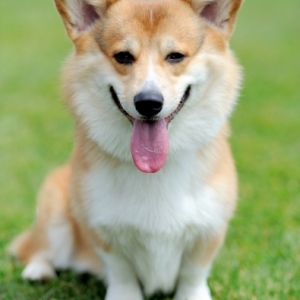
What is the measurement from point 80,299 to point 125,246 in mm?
561

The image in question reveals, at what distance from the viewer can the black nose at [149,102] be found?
10.00 ft

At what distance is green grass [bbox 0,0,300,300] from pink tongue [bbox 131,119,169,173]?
0.65 meters

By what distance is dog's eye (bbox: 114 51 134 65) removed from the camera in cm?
327

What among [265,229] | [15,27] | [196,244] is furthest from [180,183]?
[15,27]

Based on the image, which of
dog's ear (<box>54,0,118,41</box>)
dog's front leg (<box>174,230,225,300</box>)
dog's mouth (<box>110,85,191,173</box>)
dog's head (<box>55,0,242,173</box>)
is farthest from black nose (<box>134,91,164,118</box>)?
dog's front leg (<box>174,230,225,300</box>)

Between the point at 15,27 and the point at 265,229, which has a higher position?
the point at 265,229

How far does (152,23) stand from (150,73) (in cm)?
32

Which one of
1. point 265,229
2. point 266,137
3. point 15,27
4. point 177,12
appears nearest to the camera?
point 177,12

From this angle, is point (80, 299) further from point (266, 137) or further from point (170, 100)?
point (266, 137)

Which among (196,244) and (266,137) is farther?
(266,137)

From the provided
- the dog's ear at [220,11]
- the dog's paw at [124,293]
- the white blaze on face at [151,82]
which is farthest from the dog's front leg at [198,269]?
the dog's ear at [220,11]

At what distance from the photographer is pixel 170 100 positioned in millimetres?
3141

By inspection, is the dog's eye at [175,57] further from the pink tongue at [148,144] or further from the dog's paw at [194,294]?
the dog's paw at [194,294]

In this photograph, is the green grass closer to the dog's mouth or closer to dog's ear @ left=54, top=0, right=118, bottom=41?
dog's ear @ left=54, top=0, right=118, bottom=41
